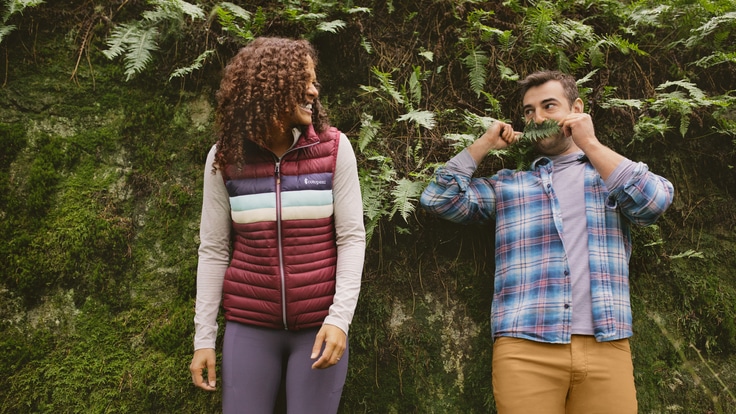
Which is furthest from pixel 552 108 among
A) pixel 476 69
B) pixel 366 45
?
pixel 366 45

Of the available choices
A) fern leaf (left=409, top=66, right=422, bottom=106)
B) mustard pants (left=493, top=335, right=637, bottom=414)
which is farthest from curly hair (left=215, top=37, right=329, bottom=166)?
mustard pants (left=493, top=335, right=637, bottom=414)

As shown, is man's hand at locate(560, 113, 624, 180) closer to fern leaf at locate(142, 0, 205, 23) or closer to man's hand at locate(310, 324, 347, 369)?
man's hand at locate(310, 324, 347, 369)

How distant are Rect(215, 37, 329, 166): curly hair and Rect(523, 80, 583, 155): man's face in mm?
1894

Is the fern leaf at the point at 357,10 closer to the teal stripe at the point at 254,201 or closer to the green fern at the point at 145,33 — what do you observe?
the green fern at the point at 145,33

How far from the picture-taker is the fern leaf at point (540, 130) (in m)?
3.07

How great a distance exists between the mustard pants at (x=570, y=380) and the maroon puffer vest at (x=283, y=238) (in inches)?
54.6

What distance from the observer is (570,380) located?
271 cm

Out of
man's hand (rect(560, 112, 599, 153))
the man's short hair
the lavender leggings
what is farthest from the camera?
the man's short hair

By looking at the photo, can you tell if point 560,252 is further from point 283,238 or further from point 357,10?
point 357,10

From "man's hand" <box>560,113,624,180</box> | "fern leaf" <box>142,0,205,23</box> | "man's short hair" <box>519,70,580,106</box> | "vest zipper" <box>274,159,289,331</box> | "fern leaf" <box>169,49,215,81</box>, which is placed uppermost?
"fern leaf" <box>142,0,205,23</box>

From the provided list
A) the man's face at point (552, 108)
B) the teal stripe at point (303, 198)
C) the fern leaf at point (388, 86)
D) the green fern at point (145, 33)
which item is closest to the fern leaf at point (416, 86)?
the fern leaf at point (388, 86)

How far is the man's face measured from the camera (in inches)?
128

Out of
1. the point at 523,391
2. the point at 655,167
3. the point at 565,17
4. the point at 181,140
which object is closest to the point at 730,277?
the point at 655,167

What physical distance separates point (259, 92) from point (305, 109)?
283 millimetres
